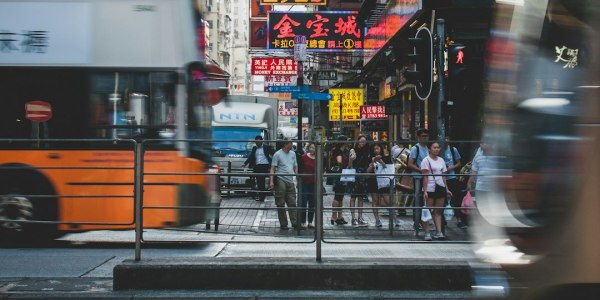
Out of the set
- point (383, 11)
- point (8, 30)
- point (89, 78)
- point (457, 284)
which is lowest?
point (457, 284)

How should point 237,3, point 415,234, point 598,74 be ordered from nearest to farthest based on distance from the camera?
point 598,74 → point 415,234 → point 237,3

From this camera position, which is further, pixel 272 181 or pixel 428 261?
pixel 272 181

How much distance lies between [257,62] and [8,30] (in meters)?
16.5

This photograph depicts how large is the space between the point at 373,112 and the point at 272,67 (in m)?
6.91

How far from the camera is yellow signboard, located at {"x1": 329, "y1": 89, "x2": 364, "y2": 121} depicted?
33.9m

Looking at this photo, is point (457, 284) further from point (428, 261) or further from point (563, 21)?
point (563, 21)

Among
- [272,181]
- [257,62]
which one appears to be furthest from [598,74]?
[257,62]

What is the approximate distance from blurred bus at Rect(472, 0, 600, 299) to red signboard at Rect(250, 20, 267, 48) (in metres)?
22.7

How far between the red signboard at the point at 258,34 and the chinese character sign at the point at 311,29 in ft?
8.47

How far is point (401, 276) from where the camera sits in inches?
265

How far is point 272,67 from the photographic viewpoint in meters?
26.0

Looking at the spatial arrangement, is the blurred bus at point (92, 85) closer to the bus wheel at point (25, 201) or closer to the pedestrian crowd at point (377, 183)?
the bus wheel at point (25, 201)

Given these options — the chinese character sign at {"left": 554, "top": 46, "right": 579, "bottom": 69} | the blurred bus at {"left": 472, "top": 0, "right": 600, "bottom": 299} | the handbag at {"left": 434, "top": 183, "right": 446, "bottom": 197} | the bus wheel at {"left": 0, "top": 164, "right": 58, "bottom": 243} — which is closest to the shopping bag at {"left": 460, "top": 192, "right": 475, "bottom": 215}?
the handbag at {"left": 434, "top": 183, "right": 446, "bottom": 197}

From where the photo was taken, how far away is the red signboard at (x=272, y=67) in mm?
25703
